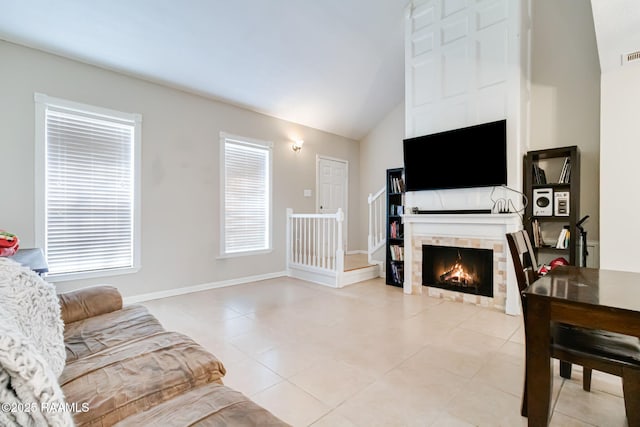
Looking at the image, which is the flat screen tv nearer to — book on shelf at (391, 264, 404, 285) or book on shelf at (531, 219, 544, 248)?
book on shelf at (531, 219, 544, 248)

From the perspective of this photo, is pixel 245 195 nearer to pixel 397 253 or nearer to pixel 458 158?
pixel 397 253

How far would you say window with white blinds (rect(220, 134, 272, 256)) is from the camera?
4.55m

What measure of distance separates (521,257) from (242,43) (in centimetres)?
368

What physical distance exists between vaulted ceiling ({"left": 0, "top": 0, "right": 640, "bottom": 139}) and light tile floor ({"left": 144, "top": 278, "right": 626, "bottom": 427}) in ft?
9.04

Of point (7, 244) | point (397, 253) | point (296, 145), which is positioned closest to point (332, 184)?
point (296, 145)

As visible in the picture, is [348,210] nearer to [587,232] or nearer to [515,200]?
[515,200]

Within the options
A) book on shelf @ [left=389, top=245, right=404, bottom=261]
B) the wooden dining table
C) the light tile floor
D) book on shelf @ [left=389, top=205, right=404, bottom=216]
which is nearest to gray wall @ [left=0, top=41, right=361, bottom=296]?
the light tile floor

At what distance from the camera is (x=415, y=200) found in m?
4.03

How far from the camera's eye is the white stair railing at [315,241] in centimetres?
435

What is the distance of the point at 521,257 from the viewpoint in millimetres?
1644

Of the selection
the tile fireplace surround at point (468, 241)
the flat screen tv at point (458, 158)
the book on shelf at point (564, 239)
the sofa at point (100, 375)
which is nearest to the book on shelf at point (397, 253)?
→ the tile fireplace surround at point (468, 241)

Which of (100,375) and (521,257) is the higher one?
(521,257)

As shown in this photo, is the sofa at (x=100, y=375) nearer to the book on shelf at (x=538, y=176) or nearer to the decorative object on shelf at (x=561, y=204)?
the decorative object on shelf at (x=561, y=204)

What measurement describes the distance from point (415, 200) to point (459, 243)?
2.63ft
